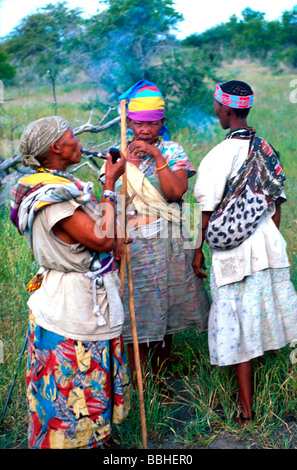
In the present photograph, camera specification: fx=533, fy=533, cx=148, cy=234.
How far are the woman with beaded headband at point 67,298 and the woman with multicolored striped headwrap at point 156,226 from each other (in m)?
0.54

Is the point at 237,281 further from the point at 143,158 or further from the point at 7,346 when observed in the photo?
the point at 7,346

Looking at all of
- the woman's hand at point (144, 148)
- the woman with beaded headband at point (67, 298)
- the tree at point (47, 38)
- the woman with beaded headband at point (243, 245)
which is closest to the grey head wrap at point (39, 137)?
the woman with beaded headband at point (67, 298)

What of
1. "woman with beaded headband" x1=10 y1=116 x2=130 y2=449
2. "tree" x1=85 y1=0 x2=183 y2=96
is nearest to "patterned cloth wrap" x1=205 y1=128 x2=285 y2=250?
"woman with beaded headband" x1=10 y1=116 x2=130 y2=449

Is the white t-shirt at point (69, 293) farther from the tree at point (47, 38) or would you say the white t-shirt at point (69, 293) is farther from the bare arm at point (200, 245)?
the tree at point (47, 38)

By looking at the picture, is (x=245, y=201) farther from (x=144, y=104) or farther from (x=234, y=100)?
(x=144, y=104)

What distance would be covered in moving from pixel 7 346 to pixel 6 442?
754 millimetres

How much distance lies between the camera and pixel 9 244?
4.80 m

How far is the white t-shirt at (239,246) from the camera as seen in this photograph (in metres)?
2.79

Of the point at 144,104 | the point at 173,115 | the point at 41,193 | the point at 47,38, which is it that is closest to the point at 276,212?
the point at 144,104

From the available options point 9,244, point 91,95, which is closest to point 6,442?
point 9,244

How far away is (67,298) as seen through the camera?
233 cm

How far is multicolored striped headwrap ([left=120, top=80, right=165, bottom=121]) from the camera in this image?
117 inches

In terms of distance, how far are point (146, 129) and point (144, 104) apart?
0.14m

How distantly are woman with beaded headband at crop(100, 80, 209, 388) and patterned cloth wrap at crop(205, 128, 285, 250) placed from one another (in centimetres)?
30
